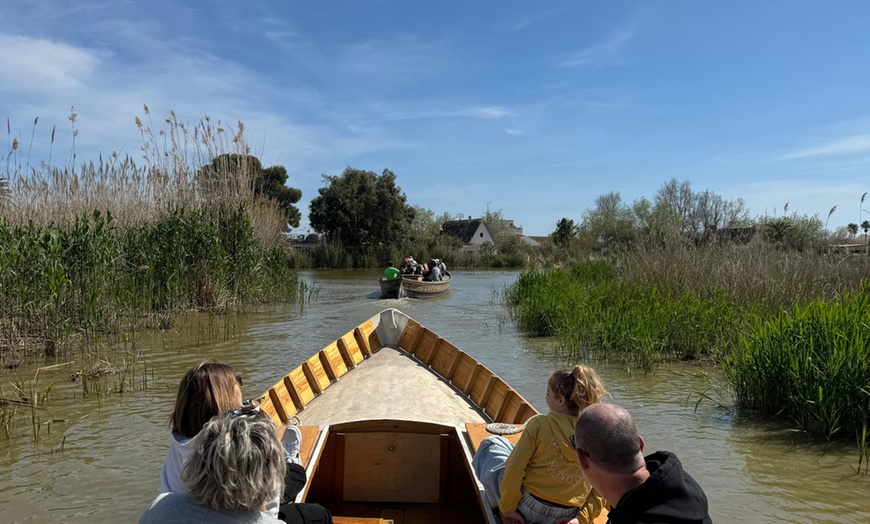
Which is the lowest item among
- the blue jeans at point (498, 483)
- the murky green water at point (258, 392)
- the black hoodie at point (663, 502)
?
the murky green water at point (258, 392)

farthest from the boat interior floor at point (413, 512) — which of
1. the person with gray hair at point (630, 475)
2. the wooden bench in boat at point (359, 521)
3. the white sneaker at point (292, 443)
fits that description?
the person with gray hair at point (630, 475)

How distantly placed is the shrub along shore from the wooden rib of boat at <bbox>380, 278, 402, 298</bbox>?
4.44m

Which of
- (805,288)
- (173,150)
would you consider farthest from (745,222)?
(173,150)

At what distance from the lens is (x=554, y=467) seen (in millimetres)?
3230

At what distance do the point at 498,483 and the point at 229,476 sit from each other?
2069 millimetres

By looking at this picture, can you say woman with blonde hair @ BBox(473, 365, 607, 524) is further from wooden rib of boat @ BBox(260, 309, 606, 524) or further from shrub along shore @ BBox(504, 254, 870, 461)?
shrub along shore @ BBox(504, 254, 870, 461)

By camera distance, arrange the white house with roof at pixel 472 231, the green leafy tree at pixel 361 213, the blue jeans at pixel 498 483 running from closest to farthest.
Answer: the blue jeans at pixel 498 483 < the green leafy tree at pixel 361 213 < the white house with roof at pixel 472 231

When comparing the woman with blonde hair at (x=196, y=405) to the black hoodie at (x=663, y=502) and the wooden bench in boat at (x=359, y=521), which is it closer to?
the wooden bench in boat at (x=359, y=521)

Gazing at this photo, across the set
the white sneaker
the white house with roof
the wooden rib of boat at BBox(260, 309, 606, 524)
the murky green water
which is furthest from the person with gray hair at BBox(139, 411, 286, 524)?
the white house with roof

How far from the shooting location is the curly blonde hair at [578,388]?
10.1 ft

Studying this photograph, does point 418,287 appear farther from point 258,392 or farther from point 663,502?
point 663,502

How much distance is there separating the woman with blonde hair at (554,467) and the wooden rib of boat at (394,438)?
29 centimetres

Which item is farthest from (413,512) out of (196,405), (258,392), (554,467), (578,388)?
(258,392)

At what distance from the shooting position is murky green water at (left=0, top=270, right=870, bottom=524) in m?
5.20
